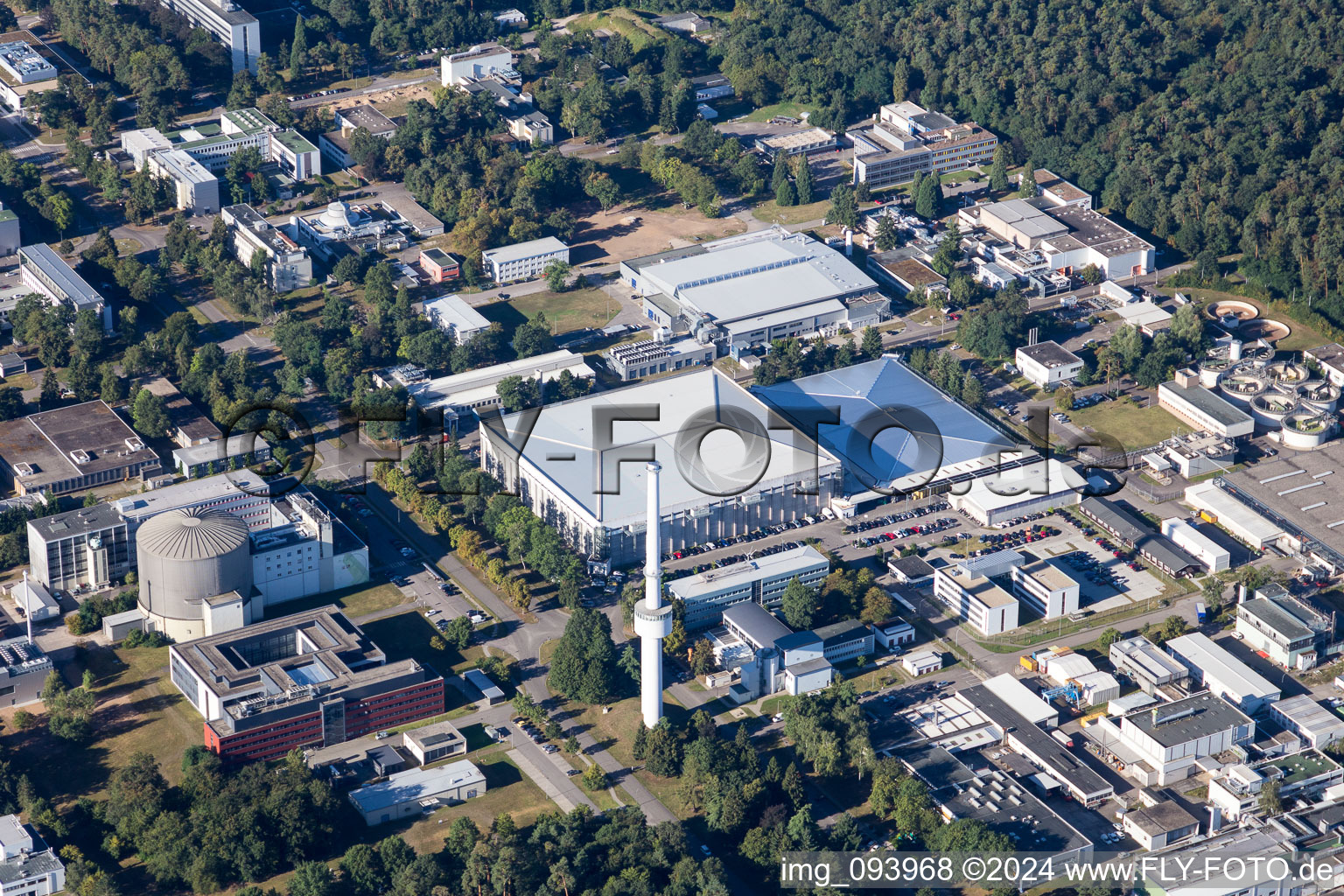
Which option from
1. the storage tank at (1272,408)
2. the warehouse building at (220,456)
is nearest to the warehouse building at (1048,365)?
the storage tank at (1272,408)

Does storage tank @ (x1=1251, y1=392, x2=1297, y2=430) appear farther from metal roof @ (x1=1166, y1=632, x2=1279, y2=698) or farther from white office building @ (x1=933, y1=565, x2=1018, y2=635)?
white office building @ (x1=933, y1=565, x2=1018, y2=635)

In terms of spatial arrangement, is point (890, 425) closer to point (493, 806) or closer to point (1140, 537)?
point (1140, 537)

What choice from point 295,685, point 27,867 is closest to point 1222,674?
point 295,685

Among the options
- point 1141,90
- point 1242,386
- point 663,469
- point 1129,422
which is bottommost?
point 1129,422

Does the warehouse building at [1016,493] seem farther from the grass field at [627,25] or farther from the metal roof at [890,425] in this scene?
the grass field at [627,25]

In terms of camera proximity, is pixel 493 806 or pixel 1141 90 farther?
pixel 1141 90

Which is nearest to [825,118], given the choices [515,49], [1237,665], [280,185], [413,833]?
[515,49]
